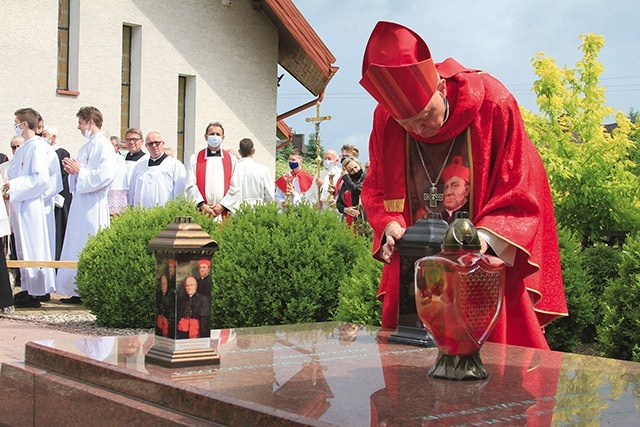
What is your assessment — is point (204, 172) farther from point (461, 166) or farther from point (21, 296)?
point (461, 166)

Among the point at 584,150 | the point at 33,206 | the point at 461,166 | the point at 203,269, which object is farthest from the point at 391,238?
the point at 33,206

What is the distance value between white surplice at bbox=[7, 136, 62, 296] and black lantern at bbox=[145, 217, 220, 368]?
8618mm

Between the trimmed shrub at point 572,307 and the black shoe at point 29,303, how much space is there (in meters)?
7.34

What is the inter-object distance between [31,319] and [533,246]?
729 centimetres

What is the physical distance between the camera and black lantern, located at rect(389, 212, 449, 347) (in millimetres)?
4270

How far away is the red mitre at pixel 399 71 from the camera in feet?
13.9

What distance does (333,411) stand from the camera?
2951mm

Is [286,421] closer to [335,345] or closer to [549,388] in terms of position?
[549,388]

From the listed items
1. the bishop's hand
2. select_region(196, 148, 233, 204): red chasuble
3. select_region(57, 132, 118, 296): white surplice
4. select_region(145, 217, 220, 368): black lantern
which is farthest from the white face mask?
select_region(145, 217, 220, 368): black lantern

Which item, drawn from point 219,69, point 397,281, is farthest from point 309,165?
point 397,281

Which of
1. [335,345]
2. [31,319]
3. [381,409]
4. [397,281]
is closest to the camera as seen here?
[381,409]

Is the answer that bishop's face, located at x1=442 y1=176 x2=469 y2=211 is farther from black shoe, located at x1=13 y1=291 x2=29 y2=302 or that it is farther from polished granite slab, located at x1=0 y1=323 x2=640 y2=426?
black shoe, located at x1=13 y1=291 x2=29 y2=302

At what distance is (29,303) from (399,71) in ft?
30.1

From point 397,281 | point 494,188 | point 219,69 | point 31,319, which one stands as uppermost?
point 219,69
